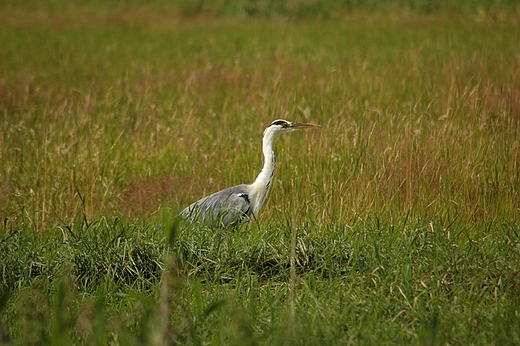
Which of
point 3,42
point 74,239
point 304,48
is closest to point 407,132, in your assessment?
point 74,239

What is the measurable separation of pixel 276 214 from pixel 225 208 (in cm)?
43

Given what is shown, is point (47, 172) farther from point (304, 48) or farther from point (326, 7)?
point (326, 7)

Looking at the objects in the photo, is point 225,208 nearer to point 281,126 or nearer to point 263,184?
point 263,184

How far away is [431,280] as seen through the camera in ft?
14.3

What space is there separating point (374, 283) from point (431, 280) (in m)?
0.34

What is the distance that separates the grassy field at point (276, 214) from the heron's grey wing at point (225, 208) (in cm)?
26

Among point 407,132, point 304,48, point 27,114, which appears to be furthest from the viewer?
point 304,48

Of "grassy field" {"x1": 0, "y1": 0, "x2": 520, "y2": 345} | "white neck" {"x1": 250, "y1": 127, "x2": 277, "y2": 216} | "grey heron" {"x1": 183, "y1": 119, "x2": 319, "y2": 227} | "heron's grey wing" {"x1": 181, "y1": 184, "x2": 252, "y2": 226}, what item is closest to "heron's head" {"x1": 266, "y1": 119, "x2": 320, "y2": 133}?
"grey heron" {"x1": 183, "y1": 119, "x2": 319, "y2": 227}

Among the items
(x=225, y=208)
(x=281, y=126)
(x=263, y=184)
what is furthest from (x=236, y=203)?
(x=281, y=126)

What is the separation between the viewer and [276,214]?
19.0 ft

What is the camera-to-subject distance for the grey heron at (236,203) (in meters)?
5.67

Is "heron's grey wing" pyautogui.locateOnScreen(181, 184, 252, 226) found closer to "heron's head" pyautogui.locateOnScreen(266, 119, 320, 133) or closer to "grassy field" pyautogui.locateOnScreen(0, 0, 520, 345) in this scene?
"grassy field" pyautogui.locateOnScreen(0, 0, 520, 345)

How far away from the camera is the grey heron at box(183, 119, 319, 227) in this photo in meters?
5.67

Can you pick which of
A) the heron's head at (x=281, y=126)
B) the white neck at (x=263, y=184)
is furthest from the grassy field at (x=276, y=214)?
the heron's head at (x=281, y=126)
